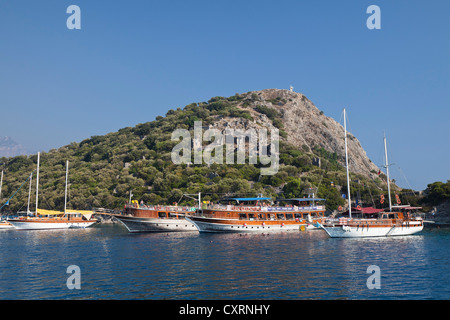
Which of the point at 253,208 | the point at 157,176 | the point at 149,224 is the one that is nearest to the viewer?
the point at 149,224

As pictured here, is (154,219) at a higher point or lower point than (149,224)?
higher

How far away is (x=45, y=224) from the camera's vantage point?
Result: 7394 centimetres

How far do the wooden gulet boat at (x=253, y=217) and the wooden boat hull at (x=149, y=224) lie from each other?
415 cm

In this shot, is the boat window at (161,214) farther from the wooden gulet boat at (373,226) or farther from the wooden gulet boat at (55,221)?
the wooden gulet boat at (373,226)

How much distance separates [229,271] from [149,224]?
122 ft

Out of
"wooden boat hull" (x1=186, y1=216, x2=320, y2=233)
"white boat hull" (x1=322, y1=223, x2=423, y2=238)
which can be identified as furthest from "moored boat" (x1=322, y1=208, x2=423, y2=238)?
"wooden boat hull" (x1=186, y1=216, x2=320, y2=233)

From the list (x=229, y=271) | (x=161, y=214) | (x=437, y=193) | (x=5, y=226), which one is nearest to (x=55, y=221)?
(x=5, y=226)

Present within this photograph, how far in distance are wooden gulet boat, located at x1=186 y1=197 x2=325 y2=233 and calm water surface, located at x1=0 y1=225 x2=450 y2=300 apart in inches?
706

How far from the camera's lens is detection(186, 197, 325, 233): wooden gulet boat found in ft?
193

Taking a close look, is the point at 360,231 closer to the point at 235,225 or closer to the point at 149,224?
the point at 235,225

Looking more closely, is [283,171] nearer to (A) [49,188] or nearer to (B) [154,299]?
(A) [49,188]

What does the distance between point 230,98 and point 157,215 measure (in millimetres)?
132065
